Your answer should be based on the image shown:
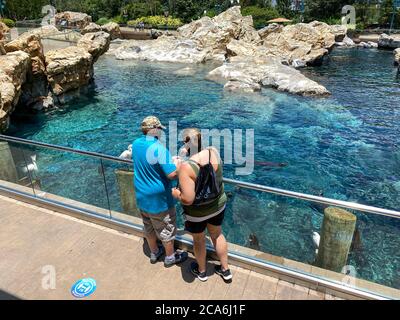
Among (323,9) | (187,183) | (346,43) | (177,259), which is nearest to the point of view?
(187,183)

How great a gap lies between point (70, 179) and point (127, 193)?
1.48 meters

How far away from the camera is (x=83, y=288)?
4125 millimetres

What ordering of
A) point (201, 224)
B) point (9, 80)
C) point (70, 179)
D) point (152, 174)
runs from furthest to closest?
1. point (9, 80)
2. point (70, 179)
3. point (152, 174)
4. point (201, 224)

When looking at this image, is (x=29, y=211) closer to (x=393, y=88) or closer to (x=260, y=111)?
(x=260, y=111)

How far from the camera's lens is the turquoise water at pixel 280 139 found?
469cm

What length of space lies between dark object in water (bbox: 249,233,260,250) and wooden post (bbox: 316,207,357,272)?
88cm

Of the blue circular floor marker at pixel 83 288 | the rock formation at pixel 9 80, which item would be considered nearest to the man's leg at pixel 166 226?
the blue circular floor marker at pixel 83 288

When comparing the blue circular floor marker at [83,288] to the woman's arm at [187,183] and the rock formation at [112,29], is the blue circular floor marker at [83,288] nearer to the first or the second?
the woman's arm at [187,183]

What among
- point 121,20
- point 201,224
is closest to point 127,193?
point 201,224

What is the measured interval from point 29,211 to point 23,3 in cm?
6491

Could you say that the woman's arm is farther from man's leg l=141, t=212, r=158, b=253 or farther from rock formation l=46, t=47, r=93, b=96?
rock formation l=46, t=47, r=93, b=96

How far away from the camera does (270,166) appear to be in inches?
510

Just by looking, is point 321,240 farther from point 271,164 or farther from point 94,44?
point 94,44

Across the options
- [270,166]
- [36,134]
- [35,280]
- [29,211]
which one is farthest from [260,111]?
[35,280]
